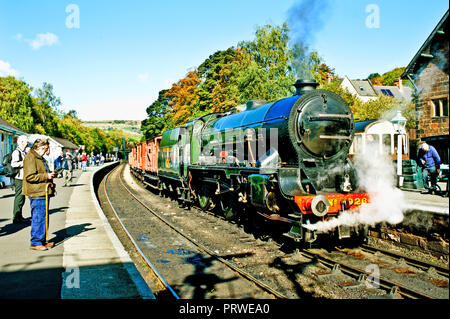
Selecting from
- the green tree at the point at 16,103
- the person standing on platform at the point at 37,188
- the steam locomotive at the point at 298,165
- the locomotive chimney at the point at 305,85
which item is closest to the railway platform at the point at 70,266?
the person standing on platform at the point at 37,188

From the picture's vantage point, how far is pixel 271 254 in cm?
663

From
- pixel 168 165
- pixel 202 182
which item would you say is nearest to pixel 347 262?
pixel 202 182

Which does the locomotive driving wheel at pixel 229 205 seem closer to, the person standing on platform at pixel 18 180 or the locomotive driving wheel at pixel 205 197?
the locomotive driving wheel at pixel 205 197

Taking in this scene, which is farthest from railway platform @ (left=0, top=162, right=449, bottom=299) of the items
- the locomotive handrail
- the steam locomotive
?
the locomotive handrail

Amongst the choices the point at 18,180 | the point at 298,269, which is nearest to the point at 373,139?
the point at 298,269

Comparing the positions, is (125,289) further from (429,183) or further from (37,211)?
(429,183)

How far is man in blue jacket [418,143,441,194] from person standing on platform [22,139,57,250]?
34.8ft

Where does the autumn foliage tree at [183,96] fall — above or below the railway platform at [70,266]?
above

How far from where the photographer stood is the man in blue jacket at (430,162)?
34.4 feet

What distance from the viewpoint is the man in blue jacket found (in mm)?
10500

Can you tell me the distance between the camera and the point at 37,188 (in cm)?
571

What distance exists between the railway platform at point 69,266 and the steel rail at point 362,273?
3.18 meters

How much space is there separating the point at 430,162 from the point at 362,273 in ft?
23.8

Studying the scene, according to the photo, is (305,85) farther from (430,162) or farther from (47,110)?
(47,110)
